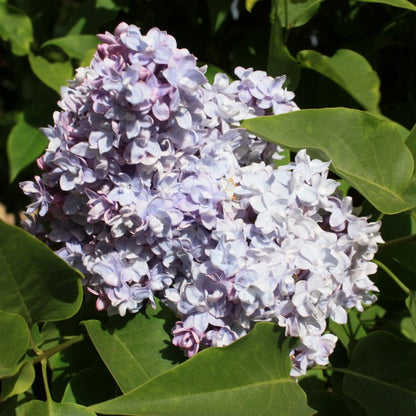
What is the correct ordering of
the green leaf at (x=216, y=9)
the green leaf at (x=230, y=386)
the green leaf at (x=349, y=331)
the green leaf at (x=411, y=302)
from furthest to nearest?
the green leaf at (x=216, y=9), the green leaf at (x=349, y=331), the green leaf at (x=411, y=302), the green leaf at (x=230, y=386)

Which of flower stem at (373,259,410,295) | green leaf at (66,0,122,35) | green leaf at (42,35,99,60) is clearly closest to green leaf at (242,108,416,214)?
flower stem at (373,259,410,295)

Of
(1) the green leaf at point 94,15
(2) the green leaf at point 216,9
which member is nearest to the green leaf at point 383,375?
(2) the green leaf at point 216,9

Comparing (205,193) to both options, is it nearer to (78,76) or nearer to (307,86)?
(78,76)

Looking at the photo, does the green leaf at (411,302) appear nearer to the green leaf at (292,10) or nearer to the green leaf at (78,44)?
the green leaf at (292,10)

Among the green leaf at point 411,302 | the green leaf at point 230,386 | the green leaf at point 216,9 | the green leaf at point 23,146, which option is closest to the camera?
the green leaf at point 230,386

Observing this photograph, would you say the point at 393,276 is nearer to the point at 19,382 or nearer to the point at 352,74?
the point at 352,74

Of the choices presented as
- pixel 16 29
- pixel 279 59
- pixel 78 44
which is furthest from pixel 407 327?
pixel 16 29
